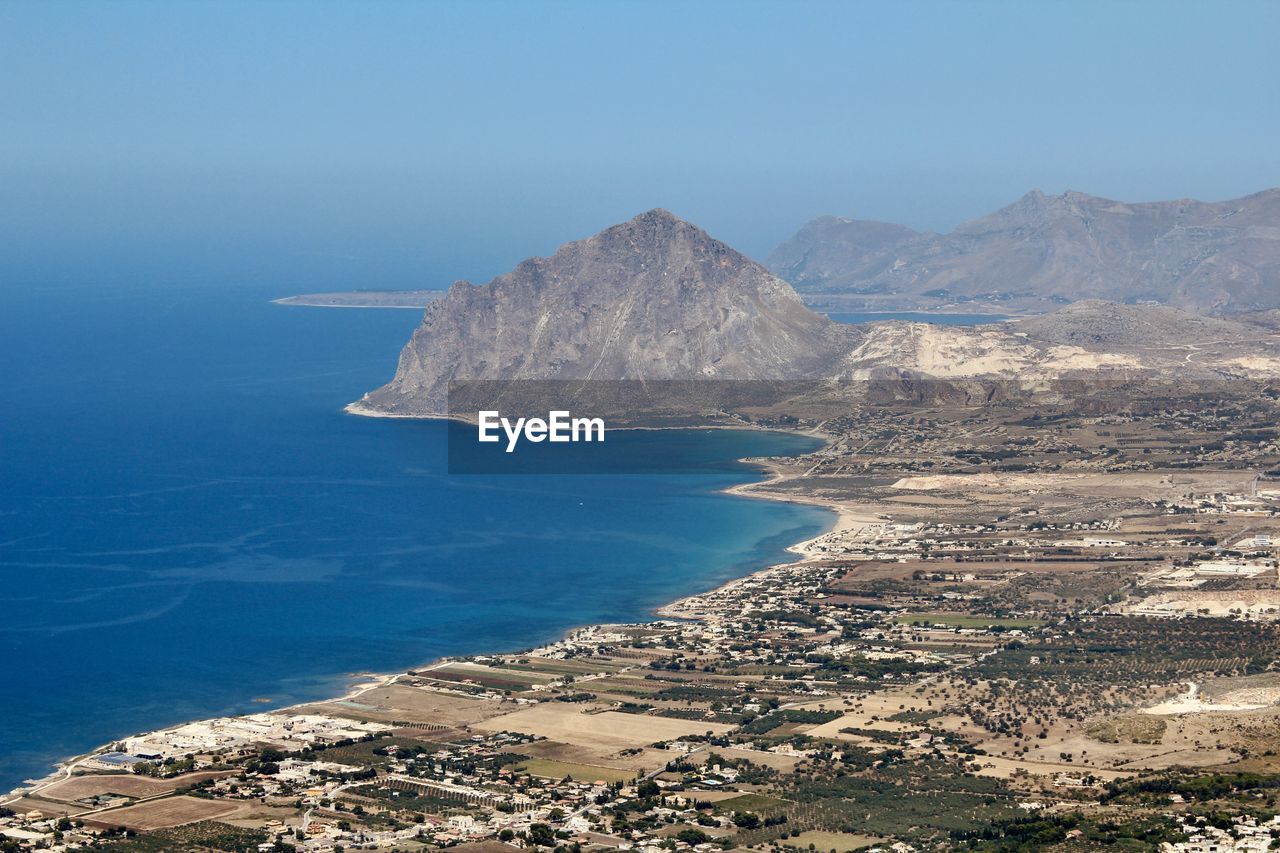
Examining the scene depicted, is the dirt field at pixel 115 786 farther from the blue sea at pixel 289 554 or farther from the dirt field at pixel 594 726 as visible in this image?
the dirt field at pixel 594 726

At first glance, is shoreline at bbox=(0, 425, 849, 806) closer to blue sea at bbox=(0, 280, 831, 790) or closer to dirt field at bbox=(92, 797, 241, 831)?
blue sea at bbox=(0, 280, 831, 790)

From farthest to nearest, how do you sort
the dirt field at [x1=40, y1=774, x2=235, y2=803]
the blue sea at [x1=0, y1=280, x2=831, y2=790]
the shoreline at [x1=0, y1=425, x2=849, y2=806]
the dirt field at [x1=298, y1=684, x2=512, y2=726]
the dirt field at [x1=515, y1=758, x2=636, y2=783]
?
the blue sea at [x1=0, y1=280, x2=831, y2=790]
the dirt field at [x1=298, y1=684, x2=512, y2=726]
the shoreline at [x1=0, y1=425, x2=849, y2=806]
the dirt field at [x1=515, y1=758, x2=636, y2=783]
the dirt field at [x1=40, y1=774, x2=235, y2=803]

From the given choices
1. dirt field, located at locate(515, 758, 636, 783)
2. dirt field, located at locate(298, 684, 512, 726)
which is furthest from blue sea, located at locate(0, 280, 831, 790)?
dirt field, located at locate(515, 758, 636, 783)

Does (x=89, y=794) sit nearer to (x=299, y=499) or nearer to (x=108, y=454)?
(x=299, y=499)

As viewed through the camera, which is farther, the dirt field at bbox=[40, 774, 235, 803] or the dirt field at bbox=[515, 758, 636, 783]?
the dirt field at bbox=[515, 758, 636, 783]

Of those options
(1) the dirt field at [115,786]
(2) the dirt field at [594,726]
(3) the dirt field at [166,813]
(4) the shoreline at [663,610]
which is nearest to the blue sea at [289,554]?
(4) the shoreline at [663,610]

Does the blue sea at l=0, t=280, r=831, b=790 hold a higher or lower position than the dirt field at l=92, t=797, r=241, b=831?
higher

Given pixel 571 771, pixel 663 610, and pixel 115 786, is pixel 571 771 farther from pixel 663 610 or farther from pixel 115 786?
pixel 663 610
